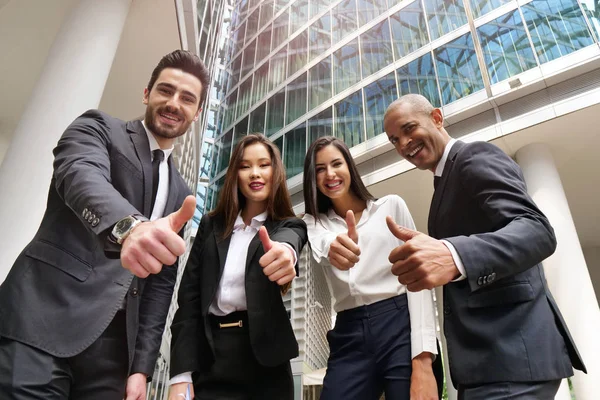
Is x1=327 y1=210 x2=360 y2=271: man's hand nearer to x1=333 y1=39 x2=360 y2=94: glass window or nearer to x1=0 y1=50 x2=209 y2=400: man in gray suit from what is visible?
x1=0 y1=50 x2=209 y2=400: man in gray suit

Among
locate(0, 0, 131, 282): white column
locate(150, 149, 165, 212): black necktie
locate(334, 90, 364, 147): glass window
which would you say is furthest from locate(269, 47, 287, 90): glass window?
locate(150, 149, 165, 212): black necktie

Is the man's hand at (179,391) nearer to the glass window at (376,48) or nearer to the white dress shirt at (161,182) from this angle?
the white dress shirt at (161,182)

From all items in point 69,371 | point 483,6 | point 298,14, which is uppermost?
point 298,14

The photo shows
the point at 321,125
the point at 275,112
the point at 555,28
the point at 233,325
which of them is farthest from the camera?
the point at 275,112

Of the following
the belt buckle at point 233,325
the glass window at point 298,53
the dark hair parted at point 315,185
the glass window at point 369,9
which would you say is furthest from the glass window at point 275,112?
the belt buckle at point 233,325

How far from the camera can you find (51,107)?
12.2 ft

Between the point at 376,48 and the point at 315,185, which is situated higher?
the point at 376,48

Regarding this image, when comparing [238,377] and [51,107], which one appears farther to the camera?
[51,107]

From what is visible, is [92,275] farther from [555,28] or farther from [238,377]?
[555,28]

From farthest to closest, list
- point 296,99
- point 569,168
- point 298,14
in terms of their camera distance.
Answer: point 298,14
point 296,99
point 569,168

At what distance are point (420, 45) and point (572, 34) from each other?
3.97 metres

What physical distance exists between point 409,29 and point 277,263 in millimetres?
12209

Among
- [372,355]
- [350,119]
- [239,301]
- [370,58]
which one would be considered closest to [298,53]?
[370,58]

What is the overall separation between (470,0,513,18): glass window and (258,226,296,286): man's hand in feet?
35.0
